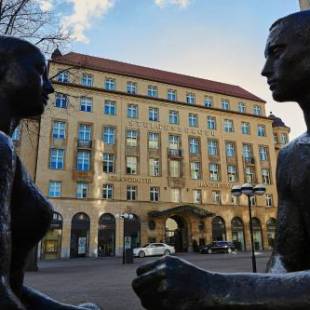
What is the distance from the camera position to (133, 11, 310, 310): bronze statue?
79 centimetres

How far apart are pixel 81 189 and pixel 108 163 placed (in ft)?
13.8

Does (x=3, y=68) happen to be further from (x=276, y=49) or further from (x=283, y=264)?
(x=283, y=264)

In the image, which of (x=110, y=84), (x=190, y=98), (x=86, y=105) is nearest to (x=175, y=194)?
(x=190, y=98)

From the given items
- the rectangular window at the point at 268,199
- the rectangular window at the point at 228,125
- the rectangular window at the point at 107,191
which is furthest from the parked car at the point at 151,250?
the rectangular window at the point at 228,125

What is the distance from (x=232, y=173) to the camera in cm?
4484

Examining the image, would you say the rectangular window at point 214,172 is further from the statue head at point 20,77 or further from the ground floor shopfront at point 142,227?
the statue head at point 20,77

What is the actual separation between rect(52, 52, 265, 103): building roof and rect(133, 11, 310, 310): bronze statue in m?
41.8

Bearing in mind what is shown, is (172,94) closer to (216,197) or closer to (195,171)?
(195,171)

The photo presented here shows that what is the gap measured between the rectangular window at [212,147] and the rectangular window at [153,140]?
7.14 meters

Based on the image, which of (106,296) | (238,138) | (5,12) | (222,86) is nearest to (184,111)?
(238,138)

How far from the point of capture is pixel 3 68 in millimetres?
1342

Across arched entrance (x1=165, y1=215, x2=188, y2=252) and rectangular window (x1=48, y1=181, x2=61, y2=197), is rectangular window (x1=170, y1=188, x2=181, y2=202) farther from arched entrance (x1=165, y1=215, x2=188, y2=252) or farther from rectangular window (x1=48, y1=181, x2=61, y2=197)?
rectangular window (x1=48, y1=181, x2=61, y2=197)

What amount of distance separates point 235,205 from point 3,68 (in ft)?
144

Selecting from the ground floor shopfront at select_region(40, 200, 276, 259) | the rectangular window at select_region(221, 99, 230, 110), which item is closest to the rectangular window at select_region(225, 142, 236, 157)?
the rectangular window at select_region(221, 99, 230, 110)
